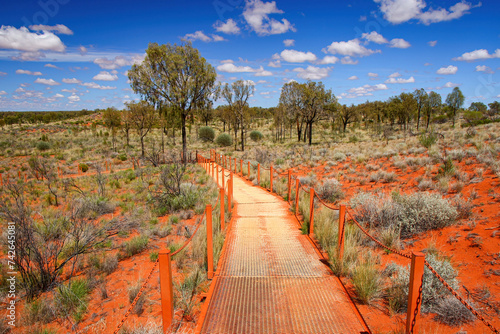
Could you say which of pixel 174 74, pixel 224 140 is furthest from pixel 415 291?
pixel 224 140

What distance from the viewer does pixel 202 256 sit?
240 inches

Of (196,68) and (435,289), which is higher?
(196,68)

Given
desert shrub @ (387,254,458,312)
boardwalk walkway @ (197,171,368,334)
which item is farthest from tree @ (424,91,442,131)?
desert shrub @ (387,254,458,312)

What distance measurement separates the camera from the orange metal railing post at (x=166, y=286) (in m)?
3.47

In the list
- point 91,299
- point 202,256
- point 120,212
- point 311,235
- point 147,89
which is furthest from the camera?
point 147,89

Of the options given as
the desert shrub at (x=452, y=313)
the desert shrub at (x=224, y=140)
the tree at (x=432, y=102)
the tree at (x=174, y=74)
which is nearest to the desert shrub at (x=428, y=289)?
the desert shrub at (x=452, y=313)

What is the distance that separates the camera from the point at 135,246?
22.5 ft

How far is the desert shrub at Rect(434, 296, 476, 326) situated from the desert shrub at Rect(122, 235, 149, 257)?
6.11m

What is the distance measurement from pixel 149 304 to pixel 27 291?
2.39 m

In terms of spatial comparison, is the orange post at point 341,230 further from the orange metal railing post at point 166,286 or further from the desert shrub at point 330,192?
the desert shrub at point 330,192

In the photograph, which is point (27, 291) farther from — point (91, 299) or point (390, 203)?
point (390, 203)

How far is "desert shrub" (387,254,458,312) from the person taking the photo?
4.10m

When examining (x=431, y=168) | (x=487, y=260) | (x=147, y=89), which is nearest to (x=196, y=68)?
(x=147, y=89)

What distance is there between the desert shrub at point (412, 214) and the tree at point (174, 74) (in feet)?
53.5
